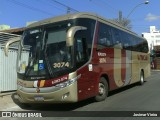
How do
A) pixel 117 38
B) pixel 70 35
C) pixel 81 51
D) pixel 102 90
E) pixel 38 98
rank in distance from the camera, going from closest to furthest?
pixel 70 35, pixel 38 98, pixel 81 51, pixel 102 90, pixel 117 38

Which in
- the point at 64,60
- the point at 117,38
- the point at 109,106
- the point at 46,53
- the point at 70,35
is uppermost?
the point at 117,38

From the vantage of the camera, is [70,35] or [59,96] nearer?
[70,35]

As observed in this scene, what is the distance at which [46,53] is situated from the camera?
11.3m

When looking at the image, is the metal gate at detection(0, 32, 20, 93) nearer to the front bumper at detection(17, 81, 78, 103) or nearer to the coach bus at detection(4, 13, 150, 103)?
the coach bus at detection(4, 13, 150, 103)

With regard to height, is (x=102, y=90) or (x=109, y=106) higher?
(x=102, y=90)

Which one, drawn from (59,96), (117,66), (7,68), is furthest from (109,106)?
(7,68)

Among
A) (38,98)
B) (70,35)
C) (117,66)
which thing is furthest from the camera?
(117,66)

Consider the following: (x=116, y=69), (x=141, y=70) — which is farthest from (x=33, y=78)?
(x=141, y=70)

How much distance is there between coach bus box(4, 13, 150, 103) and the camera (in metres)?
11.0

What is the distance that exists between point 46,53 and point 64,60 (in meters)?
0.71

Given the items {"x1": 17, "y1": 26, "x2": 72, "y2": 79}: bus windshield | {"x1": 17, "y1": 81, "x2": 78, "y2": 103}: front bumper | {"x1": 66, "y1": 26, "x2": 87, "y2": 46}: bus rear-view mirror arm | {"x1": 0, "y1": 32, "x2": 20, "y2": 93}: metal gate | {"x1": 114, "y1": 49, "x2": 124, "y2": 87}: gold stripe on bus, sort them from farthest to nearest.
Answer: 1. {"x1": 114, "y1": 49, "x2": 124, "y2": 87}: gold stripe on bus
2. {"x1": 0, "y1": 32, "x2": 20, "y2": 93}: metal gate
3. {"x1": 17, "y1": 26, "x2": 72, "y2": 79}: bus windshield
4. {"x1": 17, "y1": 81, "x2": 78, "y2": 103}: front bumper
5. {"x1": 66, "y1": 26, "x2": 87, "y2": 46}: bus rear-view mirror arm

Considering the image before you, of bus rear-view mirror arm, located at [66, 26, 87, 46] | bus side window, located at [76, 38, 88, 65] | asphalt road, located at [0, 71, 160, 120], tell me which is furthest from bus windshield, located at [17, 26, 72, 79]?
asphalt road, located at [0, 71, 160, 120]

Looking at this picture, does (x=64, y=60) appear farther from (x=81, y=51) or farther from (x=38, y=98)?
(x=38, y=98)

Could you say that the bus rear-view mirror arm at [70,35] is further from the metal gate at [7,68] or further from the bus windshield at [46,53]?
the metal gate at [7,68]
